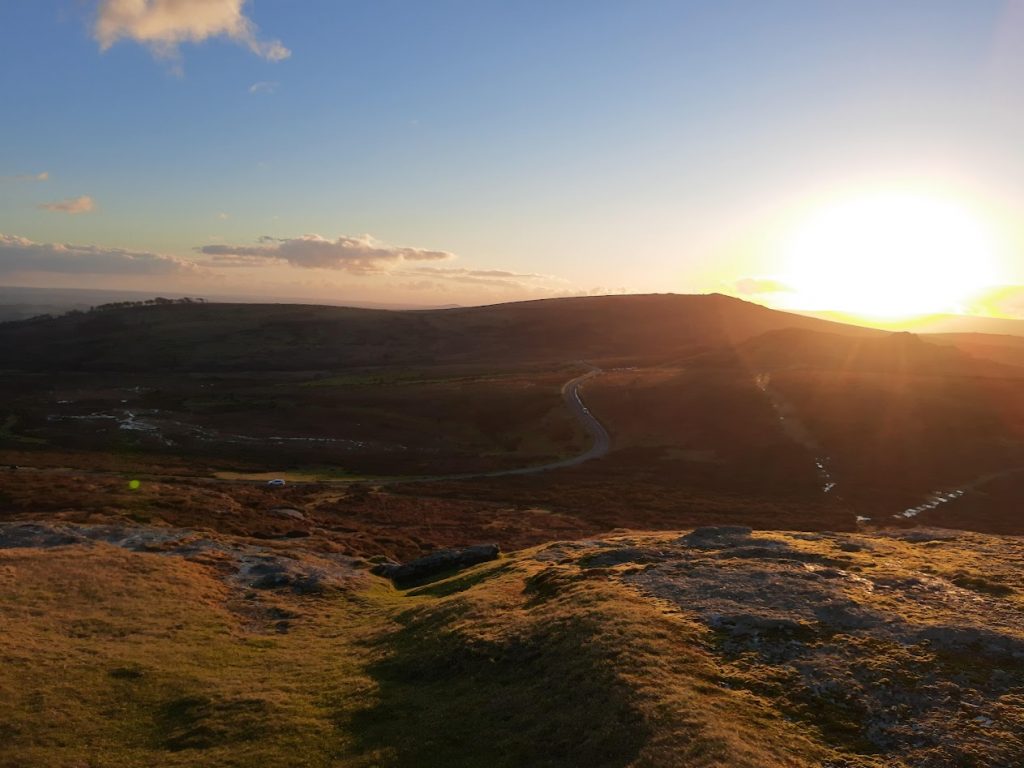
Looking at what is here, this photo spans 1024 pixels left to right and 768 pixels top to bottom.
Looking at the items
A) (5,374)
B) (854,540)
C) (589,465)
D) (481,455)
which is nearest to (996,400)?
(589,465)

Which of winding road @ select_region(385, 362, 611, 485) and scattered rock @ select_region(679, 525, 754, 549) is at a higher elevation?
scattered rock @ select_region(679, 525, 754, 549)

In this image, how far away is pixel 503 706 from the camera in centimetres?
1978

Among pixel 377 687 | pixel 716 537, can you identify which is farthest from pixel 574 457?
pixel 377 687

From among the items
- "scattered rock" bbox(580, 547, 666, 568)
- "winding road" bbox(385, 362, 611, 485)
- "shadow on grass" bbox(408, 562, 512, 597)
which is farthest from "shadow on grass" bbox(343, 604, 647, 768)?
"winding road" bbox(385, 362, 611, 485)

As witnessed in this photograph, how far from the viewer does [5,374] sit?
647 ft

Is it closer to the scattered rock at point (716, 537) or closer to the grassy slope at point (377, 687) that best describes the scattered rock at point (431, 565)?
the grassy slope at point (377, 687)

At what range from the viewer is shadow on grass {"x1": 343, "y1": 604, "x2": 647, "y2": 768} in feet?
56.4

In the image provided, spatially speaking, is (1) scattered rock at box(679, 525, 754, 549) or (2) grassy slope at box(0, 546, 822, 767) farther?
(1) scattered rock at box(679, 525, 754, 549)

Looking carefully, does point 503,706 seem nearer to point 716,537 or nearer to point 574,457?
point 716,537

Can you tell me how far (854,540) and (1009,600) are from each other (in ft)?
37.0

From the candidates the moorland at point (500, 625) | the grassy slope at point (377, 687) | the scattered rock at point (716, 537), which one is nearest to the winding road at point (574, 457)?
the moorland at point (500, 625)

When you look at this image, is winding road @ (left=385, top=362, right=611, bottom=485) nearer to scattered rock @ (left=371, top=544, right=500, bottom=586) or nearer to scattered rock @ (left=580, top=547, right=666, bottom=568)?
scattered rock @ (left=371, top=544, right=500, bottom=586)

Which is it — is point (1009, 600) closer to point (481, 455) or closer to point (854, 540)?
point (854, 540)

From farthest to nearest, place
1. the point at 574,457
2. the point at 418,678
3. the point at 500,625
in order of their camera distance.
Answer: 1. the point at 574,457
2. the point at 500,625
3. the point at 418,678
